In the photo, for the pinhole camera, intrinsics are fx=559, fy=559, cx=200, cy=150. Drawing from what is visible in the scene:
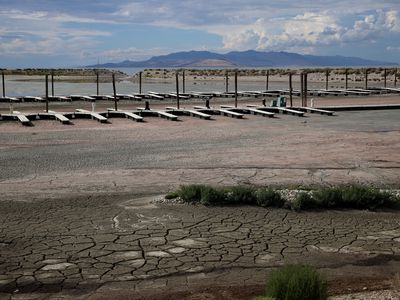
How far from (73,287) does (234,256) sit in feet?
5.70

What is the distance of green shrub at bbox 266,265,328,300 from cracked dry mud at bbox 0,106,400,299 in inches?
34.1

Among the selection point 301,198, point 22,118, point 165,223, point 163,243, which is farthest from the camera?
point 22,118

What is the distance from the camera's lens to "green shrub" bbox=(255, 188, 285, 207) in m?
7.92

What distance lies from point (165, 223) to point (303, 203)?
2091mm

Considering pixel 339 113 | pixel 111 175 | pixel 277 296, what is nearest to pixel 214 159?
pixel 111 175

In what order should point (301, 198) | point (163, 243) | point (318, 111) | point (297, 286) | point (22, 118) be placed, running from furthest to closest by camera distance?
point (318, 111) → point (22, 118) → point (301, 198) → point (163, 243) → point (297, 286)

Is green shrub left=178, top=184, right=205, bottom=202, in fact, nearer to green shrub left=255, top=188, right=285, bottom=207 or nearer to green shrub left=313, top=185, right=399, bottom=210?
green shrub left=255, top=188, right=285, bottom=207

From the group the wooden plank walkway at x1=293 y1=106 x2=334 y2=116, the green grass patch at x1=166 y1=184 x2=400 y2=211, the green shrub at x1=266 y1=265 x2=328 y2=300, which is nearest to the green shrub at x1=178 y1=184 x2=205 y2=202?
the green grass patch at x1=166 y1=184 x2=400 y2=211

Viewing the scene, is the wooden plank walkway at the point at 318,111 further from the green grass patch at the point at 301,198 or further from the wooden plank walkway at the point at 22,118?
the green grass patch at the point at 301,198

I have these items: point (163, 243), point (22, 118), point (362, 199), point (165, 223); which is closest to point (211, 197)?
point (165, 223)

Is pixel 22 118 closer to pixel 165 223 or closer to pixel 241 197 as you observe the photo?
pixel 241 197

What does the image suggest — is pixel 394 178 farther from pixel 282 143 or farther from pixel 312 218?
pixel 282 143

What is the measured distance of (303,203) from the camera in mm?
7902

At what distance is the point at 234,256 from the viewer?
232 inches
